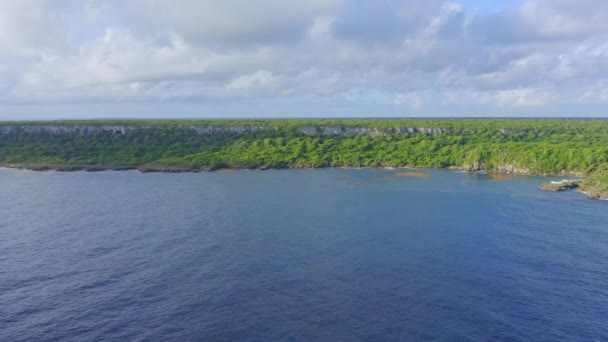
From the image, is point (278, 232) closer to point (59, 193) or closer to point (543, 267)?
point (543, 267)

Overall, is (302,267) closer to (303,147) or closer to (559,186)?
(559,186)

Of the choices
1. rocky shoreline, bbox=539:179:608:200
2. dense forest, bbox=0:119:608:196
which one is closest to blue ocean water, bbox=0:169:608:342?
rocky shoreline, bbox=539:179:608:200

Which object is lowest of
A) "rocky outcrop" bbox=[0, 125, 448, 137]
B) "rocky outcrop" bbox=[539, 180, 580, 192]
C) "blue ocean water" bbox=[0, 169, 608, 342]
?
"blue ocean water" bbox=[0, 169, 608, 342]

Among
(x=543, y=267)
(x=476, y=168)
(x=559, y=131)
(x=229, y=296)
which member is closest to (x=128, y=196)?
(x=229, y=296)

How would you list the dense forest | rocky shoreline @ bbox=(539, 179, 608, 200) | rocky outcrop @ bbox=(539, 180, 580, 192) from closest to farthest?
rocky shoreline @ bbox=(539, 179, 608, 200)
rocky outcrop @ bbox=(539, 180, 580, 192)
the dense forest

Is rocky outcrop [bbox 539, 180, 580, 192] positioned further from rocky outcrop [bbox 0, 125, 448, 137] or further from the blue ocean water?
rocky outcrop [bbox 0, 125, 448, 137]

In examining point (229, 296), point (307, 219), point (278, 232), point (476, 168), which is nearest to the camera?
Answer: point (229, 296)

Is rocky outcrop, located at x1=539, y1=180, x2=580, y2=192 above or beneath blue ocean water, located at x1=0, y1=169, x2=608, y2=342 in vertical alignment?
above
